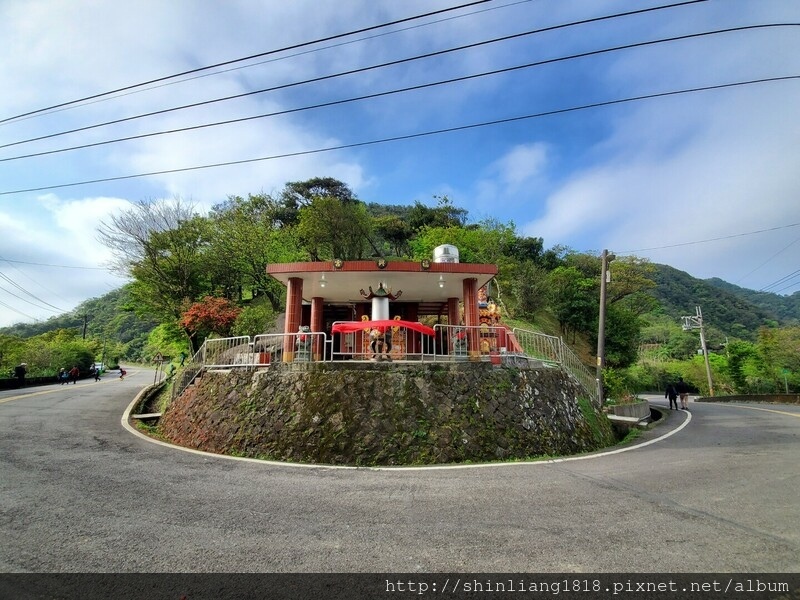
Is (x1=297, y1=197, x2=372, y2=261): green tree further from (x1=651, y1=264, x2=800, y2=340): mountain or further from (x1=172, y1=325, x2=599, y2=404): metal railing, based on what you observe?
(x1=651, y1=264, x2=800, y2=340): mountain

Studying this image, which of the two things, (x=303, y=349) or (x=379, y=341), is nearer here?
(x=379, y=341)

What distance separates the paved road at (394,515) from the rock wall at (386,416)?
810mm

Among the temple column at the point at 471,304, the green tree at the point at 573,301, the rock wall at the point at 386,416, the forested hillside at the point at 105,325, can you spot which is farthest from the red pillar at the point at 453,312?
the forested hillside at the point at 105,325

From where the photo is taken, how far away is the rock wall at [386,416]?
25.9ft

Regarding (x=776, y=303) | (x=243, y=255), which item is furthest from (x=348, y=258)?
(x=776, y=303)

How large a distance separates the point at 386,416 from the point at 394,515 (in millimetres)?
3741

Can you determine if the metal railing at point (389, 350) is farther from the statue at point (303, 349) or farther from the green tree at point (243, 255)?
the green tree at point (243, 255)

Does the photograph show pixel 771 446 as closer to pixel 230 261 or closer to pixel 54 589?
pixel 54 589

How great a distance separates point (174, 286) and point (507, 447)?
67.8 ft

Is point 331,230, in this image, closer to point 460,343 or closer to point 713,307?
point 460,343

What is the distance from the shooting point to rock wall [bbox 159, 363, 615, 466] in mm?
7906

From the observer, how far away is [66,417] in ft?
38.4

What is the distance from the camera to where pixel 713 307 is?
69.9 meters

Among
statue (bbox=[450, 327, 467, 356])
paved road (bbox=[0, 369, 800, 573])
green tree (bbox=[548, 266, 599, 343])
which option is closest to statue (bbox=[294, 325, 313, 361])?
paved road (bbox=[0, 369, 800, 573])
